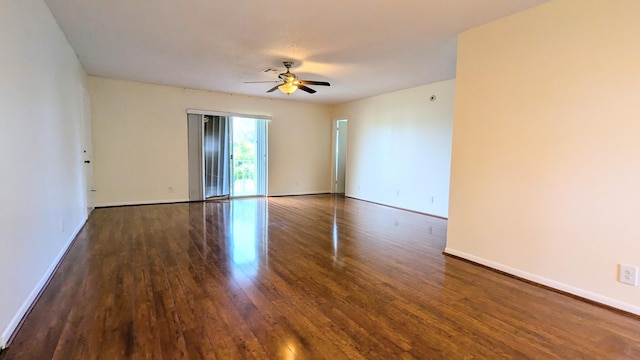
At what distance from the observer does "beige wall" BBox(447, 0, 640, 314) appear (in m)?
2.24

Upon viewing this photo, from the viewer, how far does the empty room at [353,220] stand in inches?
73.6

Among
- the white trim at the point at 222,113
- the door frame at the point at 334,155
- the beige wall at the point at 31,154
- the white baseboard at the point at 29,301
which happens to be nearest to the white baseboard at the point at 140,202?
the white trim at the point at 222,113

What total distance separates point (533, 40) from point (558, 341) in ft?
7.71

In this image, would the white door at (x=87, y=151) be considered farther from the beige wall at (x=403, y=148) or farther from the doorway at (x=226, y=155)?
the beige wall at (x=403, y=148)

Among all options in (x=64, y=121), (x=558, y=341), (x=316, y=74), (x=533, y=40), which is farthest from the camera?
(x=316, y=74)

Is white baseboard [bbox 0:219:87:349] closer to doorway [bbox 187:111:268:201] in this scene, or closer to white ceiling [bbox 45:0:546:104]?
white ceiling [bbox 45:0:546:104]

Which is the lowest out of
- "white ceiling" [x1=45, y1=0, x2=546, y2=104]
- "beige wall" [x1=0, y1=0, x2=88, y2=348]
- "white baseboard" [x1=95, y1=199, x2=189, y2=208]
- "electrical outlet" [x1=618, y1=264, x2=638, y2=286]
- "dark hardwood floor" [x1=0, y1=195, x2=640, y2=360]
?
"dark hardwood floor" [x1=0, y1=195, x2=640, y2=360]

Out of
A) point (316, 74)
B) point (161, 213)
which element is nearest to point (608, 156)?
point (316, 74)

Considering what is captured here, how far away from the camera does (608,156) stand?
90.4 inches

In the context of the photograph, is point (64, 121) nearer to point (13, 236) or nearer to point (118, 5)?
point (118, 5)

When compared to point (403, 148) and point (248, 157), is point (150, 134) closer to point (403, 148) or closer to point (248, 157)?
point (248, 157)

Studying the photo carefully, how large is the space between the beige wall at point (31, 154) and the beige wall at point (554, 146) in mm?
3620

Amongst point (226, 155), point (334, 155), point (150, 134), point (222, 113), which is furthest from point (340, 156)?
point (150, 134)

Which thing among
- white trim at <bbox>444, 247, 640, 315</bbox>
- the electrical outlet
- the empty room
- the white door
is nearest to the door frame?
the empty room
